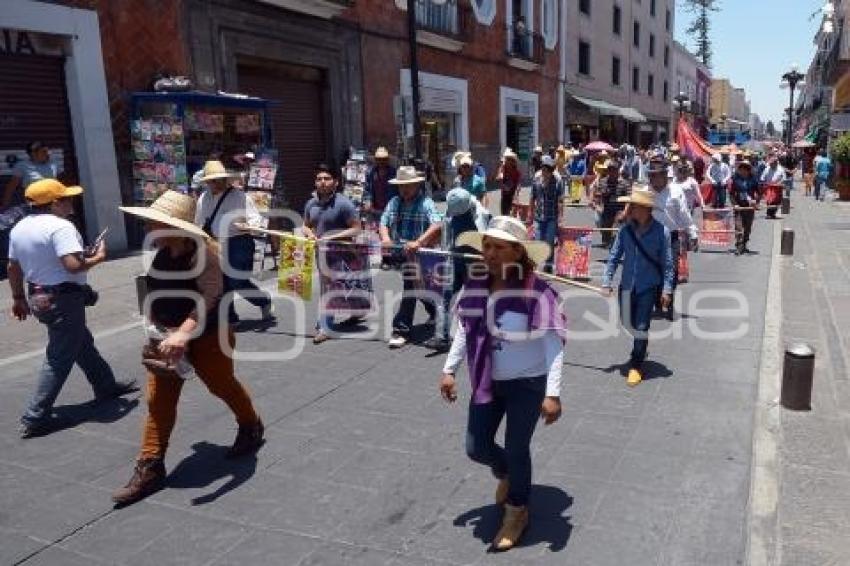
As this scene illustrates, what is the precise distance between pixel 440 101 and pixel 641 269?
1590cm

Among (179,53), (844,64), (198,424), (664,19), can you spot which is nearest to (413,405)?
(198,424)

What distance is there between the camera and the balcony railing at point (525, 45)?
2492 centimetres

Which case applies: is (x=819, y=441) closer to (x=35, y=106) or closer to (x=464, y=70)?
(x=35, y=106)

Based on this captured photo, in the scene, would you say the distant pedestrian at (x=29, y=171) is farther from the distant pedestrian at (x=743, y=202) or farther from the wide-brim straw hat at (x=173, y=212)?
the distant pedestrian at (x=743, y=202)

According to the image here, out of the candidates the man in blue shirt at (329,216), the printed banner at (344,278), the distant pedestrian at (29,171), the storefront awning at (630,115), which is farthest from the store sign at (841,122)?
the distant pedestrian at (29,171)

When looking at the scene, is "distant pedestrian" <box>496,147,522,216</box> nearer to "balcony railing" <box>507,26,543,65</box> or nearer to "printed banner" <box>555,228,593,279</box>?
"printed banner" <box>555,228,593,279</box>

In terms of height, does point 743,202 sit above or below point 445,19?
below

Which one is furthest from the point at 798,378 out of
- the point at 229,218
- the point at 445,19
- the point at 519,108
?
the point at 519,108

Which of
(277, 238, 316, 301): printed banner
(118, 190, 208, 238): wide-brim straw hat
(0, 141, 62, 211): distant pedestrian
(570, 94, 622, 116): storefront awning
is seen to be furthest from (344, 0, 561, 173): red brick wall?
(118, 190, 208, 238): wide-brim straw hat

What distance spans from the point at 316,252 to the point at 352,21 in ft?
37.2

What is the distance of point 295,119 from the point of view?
15.5 meters

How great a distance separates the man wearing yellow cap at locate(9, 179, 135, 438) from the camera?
181 inches

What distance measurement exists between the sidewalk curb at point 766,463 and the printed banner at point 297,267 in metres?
4.08

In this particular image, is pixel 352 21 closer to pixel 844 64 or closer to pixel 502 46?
pixel 502 46
